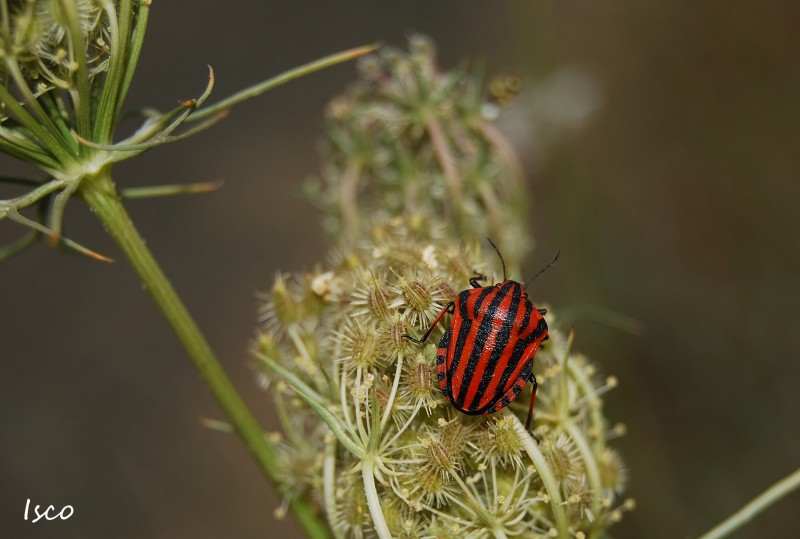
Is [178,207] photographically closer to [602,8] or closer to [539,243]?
[539,243]

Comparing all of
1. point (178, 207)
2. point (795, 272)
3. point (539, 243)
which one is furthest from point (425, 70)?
point (178, 207)

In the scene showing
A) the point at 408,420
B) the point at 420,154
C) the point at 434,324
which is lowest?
the point at 408,420

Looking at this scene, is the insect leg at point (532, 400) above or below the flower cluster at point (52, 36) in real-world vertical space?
below

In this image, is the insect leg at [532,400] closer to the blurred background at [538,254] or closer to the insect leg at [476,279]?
the insect leg at [476,279]

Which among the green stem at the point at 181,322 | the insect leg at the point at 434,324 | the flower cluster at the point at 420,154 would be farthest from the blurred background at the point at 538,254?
the green stem at the point at 181,322

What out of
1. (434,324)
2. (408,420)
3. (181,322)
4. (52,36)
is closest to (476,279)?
(434,324)

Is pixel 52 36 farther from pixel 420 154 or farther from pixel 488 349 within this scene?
pixel 420 154
